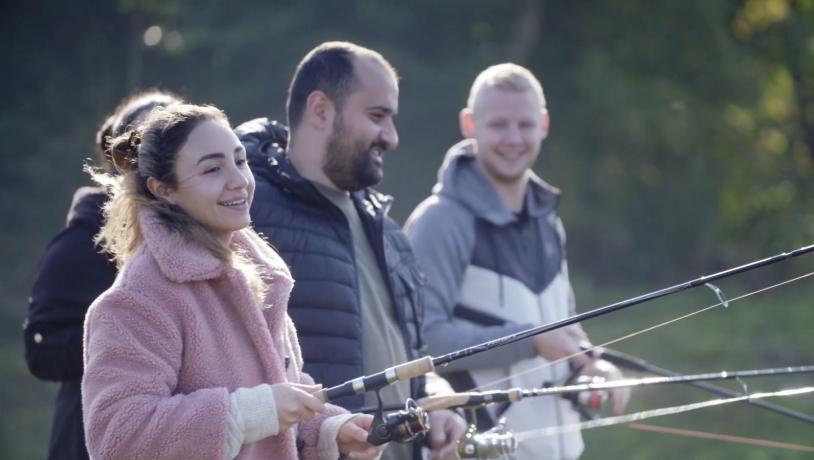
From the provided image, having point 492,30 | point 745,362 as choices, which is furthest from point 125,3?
point 745,362

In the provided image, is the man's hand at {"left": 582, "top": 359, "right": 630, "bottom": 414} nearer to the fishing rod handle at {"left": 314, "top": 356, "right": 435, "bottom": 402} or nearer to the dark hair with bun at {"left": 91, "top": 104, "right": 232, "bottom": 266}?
the fishing rod handle at {"left": 314, "top": 356, "right": 435, "bottom": 402}

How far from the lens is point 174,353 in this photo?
9.17 feet

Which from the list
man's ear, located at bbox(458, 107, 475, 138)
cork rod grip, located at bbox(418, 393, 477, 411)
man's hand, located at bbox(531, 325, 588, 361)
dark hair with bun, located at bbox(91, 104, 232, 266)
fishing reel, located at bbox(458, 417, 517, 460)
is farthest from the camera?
man's ear, located at bbox(458, 107, 475, 138)

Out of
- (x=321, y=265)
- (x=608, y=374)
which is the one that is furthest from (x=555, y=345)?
(x=321, y=265)

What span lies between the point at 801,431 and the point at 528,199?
717cm

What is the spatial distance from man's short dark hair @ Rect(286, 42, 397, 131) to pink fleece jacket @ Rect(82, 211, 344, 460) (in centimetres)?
116

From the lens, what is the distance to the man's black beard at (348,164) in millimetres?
4004

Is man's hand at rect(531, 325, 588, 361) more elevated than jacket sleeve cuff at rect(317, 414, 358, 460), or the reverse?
man's hand at rect(531, 325, 588, 361)

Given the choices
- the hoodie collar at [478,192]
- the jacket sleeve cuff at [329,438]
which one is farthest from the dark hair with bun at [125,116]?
the hoodie collar at [478,192]

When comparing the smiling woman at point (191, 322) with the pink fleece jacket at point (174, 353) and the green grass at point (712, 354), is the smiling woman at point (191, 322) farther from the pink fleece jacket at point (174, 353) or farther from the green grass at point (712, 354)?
the green grass at point (712, 354)

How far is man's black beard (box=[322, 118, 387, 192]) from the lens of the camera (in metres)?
4.00

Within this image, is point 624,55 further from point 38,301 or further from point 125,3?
point 38,301

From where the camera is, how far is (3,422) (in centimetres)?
1184

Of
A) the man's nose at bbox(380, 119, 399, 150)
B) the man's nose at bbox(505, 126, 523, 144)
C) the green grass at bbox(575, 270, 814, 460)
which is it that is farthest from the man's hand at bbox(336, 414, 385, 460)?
the green grass at bbox(575, 270, 814, 460)
